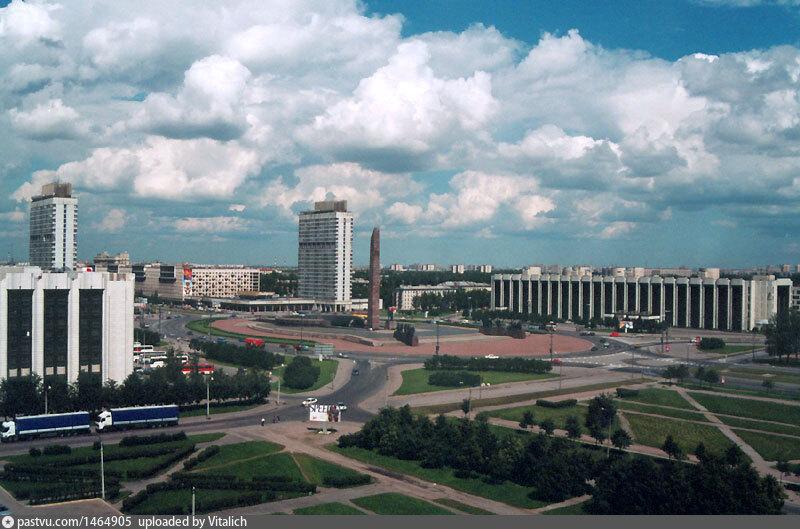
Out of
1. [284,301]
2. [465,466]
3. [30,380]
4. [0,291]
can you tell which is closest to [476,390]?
[465,466]

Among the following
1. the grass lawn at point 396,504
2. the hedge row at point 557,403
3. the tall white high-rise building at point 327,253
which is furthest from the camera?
the tall white high-rise building at point 327,253

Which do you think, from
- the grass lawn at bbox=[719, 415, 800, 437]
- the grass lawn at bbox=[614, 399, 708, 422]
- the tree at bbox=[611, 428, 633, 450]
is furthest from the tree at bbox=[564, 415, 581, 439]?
the grass lawn at bbox=[719, 415, 800, 437]

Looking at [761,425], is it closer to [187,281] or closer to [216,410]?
[216,410]

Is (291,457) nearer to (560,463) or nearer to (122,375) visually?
(560,463)

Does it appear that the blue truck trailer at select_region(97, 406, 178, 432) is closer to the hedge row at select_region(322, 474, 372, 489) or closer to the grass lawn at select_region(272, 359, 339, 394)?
the grass lawn at select_region(272, 359, 339, 394)

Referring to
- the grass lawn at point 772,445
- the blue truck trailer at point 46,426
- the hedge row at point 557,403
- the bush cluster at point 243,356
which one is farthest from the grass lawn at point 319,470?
the bush cluster at point 243,356

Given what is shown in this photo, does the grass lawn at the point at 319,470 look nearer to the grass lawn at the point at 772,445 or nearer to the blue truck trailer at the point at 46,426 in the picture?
the blue truck trailer at the point at 46,426
